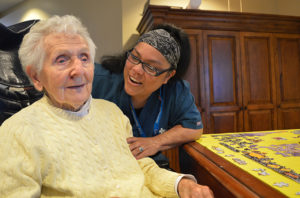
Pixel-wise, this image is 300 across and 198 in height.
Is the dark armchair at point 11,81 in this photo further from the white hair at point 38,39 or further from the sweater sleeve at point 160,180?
the sweater sleeve at point 160,180

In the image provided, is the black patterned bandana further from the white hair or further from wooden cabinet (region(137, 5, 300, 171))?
wooden cabinet (region(137, 5, 300, 171))

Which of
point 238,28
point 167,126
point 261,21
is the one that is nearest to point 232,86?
point 238,28

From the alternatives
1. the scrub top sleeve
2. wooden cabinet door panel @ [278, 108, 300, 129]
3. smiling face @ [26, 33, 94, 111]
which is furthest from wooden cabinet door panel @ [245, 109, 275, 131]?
smiling face @ [26, 33, 94, 111]

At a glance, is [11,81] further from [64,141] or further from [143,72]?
[143,72]

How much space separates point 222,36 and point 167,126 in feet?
6.62

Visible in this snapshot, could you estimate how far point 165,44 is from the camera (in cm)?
141

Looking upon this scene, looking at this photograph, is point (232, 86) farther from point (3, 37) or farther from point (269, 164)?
point (3, 37)

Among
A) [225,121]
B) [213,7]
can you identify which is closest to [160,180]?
[225,121]

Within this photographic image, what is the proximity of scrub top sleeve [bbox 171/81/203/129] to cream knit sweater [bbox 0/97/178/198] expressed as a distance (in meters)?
0.50

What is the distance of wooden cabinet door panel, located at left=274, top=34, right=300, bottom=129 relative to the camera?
10.7ft

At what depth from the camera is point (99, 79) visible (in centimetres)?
155

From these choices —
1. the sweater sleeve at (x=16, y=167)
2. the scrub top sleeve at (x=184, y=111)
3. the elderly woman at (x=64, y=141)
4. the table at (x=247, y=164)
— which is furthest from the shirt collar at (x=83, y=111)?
the scrub top sleeve at (x=184, y=111)

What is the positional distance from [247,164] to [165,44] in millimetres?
895

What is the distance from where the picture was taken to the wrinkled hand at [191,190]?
0.85m
